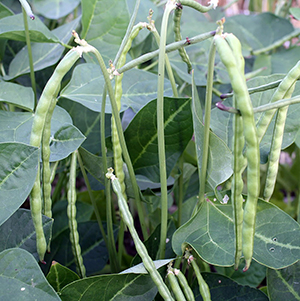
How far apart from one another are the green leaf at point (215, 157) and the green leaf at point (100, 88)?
0.15 meters

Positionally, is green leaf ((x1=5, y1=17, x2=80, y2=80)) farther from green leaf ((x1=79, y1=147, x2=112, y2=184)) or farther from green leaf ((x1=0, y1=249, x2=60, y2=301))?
green leaf ((x1=0, y1=249, x2=60, y2=301))

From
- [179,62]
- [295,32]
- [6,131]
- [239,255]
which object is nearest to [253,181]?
[239,255]

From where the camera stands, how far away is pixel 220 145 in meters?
0.45

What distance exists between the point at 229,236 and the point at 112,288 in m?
0.16

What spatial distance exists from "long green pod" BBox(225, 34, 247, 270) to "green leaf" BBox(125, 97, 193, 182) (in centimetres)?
17

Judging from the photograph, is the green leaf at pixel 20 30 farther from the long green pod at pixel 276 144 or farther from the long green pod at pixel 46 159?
the long green pod at pixel 276 144

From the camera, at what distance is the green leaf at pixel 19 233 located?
47cm

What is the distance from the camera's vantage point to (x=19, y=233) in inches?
18.8

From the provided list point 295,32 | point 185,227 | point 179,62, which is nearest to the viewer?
point 185,227

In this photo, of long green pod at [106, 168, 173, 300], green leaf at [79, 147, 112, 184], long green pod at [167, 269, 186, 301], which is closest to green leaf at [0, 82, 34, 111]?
green leaf at [79, 147, 112, 184]

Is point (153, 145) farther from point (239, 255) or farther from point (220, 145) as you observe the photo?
point (239, 255)

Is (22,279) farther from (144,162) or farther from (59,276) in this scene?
(144,162)

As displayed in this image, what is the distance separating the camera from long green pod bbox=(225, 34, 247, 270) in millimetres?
313

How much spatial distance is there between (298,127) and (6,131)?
43cm
